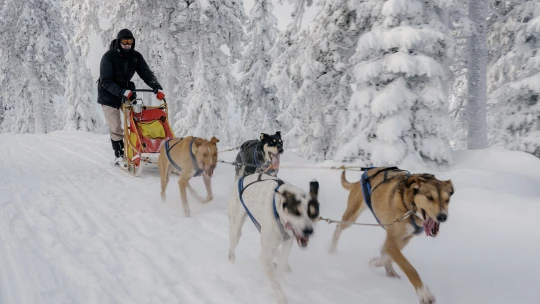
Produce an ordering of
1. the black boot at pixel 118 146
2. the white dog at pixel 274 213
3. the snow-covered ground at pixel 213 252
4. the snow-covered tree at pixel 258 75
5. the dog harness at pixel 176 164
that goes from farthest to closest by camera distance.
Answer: the snow-covered tree at pixel 258 75 < the black boot at pixel 118 146 < the dog harness at pixel 176 164 < the snow-covered ground at pixel 213 252 < the white dog at pixel 274 213

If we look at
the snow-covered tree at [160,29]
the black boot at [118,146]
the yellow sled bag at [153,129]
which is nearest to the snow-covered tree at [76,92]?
the snow-covered tree at [160,29]

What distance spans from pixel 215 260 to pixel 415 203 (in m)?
2.17

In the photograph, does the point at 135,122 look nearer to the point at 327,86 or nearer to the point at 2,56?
the point at 327,86

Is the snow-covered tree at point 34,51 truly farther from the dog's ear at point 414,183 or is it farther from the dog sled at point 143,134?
the dog's ear at point 414,183

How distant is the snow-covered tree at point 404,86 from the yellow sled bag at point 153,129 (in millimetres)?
4310

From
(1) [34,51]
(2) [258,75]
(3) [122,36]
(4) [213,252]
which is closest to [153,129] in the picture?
(3) [122,36]

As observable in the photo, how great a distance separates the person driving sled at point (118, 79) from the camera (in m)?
7.36

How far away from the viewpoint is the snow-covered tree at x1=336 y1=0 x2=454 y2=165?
7.54 metres

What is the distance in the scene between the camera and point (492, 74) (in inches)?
489

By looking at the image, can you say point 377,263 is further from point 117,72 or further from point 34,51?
point 34,51

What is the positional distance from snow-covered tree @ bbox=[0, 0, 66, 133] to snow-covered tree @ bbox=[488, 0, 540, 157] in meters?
25.1

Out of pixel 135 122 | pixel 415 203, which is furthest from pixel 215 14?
pixel 415 203

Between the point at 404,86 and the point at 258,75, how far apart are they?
11.1 metres

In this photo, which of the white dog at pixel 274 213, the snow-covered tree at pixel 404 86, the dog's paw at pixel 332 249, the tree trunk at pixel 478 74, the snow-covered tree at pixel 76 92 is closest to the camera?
the white dog at pixel 274 213
